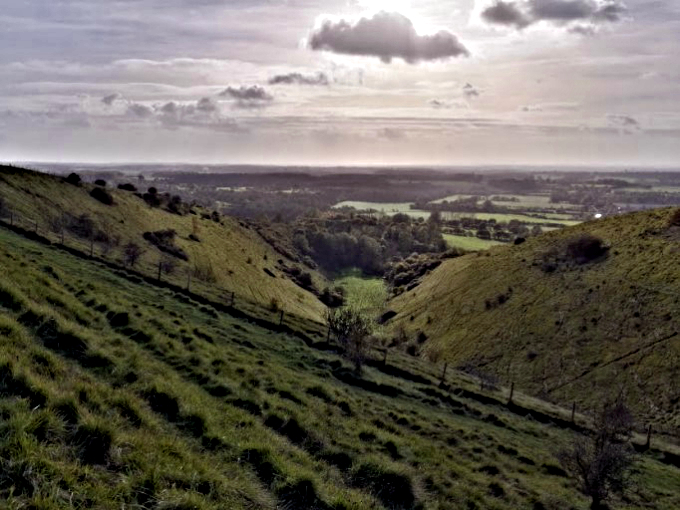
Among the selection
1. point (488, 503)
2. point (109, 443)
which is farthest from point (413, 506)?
point (109, 443)

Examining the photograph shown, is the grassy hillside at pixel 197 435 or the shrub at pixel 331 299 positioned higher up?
the grassy hillside at pixel 197 435

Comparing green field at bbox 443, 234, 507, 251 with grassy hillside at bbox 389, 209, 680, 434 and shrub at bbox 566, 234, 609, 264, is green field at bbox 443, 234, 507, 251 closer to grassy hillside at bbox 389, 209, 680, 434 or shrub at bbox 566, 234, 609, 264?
grassy hillside at bbox 389, 209, 680, 434

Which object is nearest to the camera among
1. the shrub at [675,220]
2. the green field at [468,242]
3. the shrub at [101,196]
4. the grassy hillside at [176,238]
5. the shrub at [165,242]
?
the grassy hillside at [176,238]

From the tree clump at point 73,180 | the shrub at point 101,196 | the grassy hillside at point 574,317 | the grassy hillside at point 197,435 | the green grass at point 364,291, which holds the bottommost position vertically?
the green grass at point 364,291

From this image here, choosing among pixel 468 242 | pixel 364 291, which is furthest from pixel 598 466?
pixel 468 242

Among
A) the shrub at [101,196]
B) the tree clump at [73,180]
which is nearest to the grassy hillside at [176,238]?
the shrub at [101,196]

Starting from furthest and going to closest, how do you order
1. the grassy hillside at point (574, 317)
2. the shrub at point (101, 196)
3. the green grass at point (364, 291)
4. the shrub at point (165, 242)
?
1. the green grass at point (364, 291)
2. the shrub at point (101, 196)
3. the shrub at point (165, 242)
4. the grassy hillside at point (574, 317)

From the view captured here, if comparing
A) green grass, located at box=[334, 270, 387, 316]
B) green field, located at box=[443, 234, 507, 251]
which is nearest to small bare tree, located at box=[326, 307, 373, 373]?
green grass, located at box=[334, 270, 387, 316]

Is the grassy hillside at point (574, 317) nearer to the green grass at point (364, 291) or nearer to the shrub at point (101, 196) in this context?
the green grass at point (364, 291)
